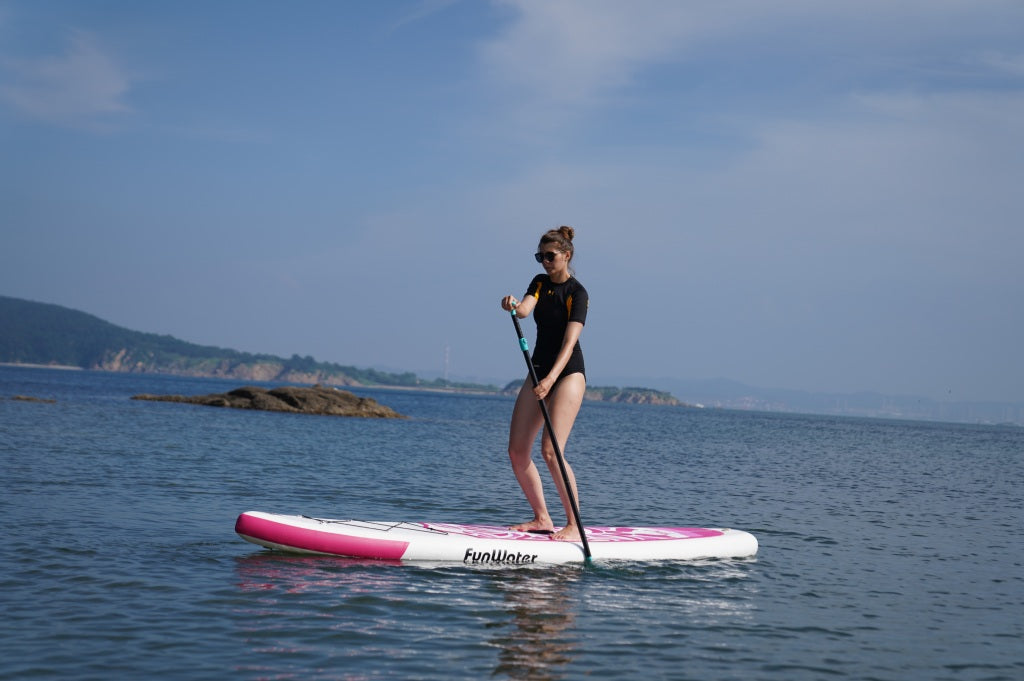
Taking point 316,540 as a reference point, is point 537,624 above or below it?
below

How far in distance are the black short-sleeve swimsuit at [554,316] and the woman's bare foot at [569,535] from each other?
1.50 m

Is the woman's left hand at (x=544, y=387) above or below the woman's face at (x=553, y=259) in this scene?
below

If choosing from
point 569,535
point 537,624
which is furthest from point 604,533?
point 537,624

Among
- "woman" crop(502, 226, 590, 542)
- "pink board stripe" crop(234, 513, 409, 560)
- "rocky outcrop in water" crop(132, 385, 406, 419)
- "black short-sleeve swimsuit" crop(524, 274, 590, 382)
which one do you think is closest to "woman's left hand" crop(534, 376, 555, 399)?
"woman" crop(502, 226, 590, 542)

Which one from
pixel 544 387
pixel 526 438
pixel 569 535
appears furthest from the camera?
pixel 569 535

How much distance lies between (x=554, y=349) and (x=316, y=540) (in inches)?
109

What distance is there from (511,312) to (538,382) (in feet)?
2.21

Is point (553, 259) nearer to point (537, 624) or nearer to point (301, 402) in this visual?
point (537, 624)

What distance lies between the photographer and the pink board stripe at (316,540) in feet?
28.6

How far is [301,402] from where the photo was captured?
5350 cm

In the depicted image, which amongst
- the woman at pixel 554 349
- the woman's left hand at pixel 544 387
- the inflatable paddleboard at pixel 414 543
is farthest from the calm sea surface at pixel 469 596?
the woman's left hand at pixel 544 387

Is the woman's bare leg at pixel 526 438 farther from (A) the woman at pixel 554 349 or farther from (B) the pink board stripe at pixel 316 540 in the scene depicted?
(B) the pink board stripe at pixel 316 540

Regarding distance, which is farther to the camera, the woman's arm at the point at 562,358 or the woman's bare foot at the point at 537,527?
the woman's bare foot at the point at 537,527

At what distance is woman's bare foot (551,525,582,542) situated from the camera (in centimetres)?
912
